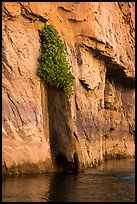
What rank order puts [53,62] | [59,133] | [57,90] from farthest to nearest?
1. [57,90]
2. [53,62]
3. [59,133]

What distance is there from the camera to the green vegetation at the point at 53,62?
26013 mm

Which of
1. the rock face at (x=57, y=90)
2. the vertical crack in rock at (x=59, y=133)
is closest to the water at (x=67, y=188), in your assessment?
the vertical crack in rock at (x=59, y=133)

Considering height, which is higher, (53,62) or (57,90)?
(53,62)

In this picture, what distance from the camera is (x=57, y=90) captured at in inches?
1056

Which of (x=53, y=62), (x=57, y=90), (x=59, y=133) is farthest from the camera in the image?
(x=57, y=90)

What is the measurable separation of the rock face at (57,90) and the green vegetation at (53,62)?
0.38 m

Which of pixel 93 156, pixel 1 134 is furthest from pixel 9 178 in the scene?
pixel 93 156

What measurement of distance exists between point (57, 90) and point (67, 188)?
27.2 ft

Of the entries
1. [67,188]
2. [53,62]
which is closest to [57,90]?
[53,62]

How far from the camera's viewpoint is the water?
1722 centimetres

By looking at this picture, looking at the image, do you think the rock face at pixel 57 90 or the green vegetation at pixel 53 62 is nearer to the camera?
the rock face at pixel 57 90

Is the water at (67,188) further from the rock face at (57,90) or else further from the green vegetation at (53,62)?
the green vegetation at (53,62)

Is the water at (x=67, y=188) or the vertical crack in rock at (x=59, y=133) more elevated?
the vertical crack in rock at (x=59, y=133)

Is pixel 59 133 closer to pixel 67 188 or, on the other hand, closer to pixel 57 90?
pixel 57 90
